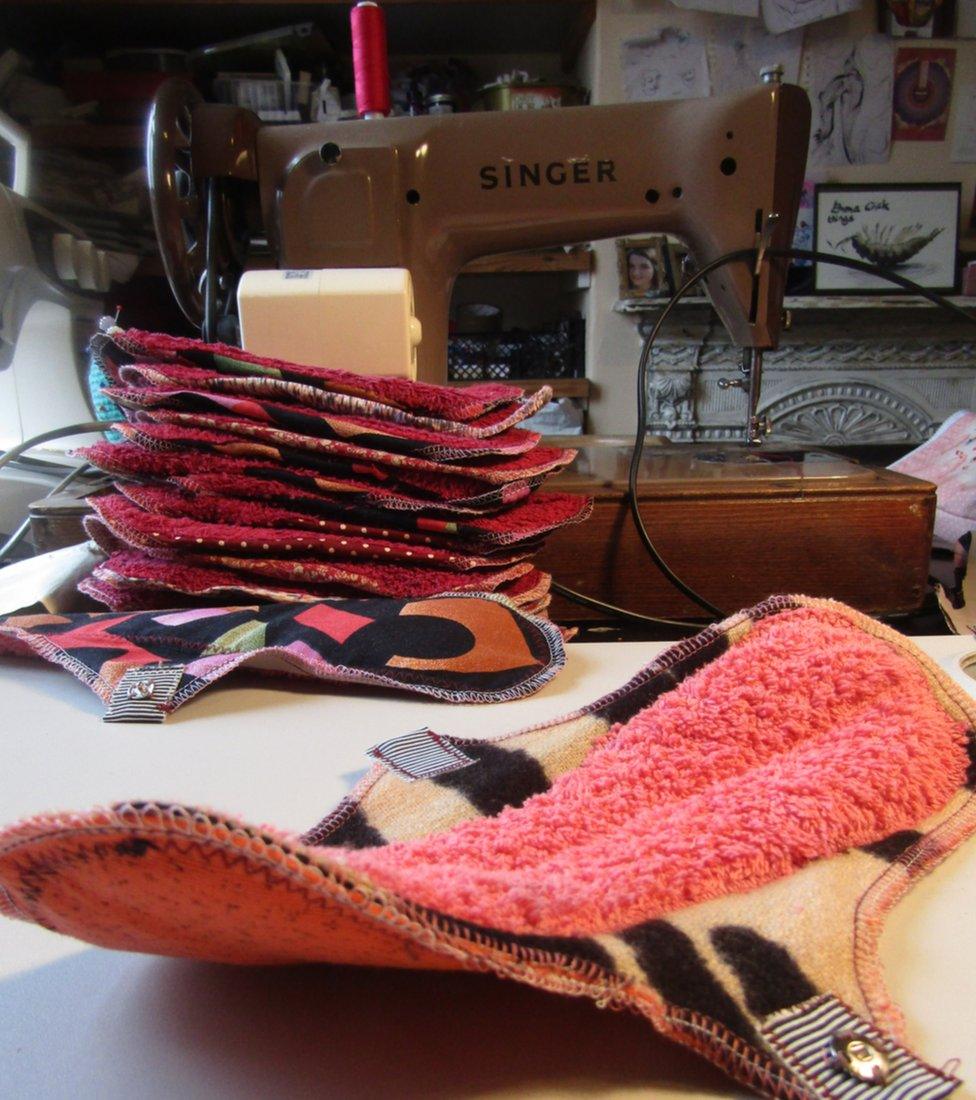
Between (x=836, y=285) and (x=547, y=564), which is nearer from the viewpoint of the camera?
(x=547, y=564)

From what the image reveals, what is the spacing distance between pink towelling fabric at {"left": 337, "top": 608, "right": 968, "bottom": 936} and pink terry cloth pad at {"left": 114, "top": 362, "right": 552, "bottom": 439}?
27 cm

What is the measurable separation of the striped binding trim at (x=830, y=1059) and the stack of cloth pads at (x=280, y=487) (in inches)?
12.9

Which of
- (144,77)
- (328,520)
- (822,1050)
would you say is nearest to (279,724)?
(328,520)

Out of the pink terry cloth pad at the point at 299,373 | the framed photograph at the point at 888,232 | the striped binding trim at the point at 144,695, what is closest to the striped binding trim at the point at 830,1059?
the striped binding trim at the point at 144,695

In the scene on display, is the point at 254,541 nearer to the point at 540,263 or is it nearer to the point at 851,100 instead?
the point at 540,263

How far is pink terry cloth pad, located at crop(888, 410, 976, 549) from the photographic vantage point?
0.78 metres

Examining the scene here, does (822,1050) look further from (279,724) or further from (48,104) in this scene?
(48,104)

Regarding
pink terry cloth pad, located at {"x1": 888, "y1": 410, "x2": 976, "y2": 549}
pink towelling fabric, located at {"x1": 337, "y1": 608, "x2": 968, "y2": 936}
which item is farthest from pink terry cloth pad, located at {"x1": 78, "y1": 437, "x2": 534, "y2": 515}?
pink terry cloth pad, located at {"x1": 888, "y1": 410, "x2": 976, "y2": 549}

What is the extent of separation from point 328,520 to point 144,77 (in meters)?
1.46

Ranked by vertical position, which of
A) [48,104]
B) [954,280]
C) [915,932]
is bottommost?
[915,932]

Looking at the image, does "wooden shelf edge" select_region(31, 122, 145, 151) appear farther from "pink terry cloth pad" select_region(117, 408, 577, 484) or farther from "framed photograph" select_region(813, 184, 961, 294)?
"framed photograph" select_region(813, 184, 961, 294)

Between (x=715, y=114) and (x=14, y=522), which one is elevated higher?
(x=715, y=114)

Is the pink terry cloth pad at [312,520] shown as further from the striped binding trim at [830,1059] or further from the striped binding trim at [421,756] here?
the striped binding trim at [830,1059]

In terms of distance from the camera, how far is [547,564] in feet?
2.06
